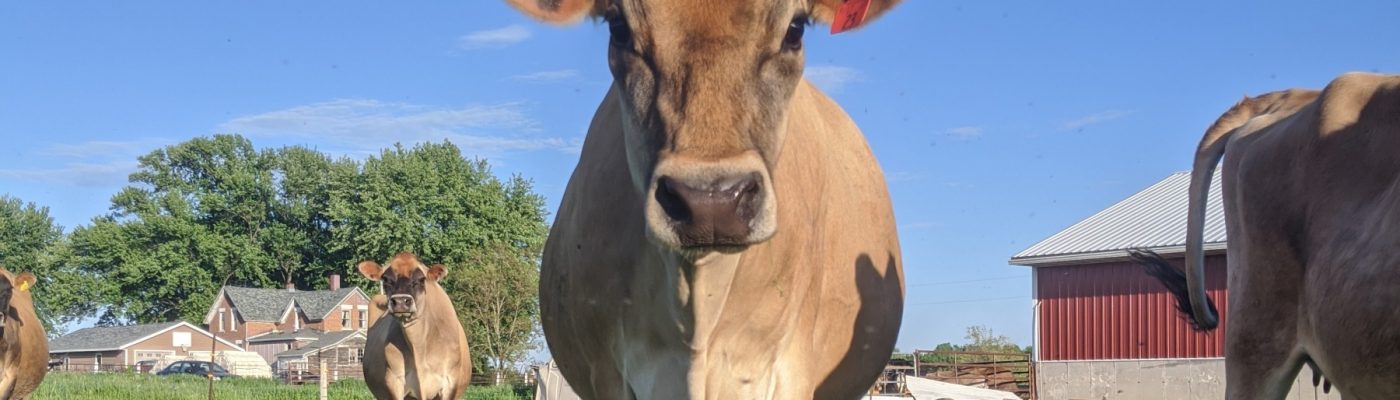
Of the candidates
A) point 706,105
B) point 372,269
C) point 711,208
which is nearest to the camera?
point 711,208

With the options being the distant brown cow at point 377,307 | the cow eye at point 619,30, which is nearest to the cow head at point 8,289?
the distant brown cow at point 377,307

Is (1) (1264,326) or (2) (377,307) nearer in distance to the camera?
(1) (1264,326)

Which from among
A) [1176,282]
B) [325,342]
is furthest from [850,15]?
[325,342]

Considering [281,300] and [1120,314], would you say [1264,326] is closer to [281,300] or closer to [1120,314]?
[1120,314]

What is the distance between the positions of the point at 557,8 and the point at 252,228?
9748cm

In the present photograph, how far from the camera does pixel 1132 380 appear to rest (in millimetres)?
31188

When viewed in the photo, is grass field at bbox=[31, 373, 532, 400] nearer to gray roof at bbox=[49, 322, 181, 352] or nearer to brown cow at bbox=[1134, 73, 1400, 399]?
brown cow at bbox=[1134, 73, 1400, 399]

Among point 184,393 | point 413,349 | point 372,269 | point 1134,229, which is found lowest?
point 184,393

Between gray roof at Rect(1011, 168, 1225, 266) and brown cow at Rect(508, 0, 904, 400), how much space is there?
990 inches

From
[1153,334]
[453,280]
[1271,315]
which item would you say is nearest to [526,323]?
[453,280]

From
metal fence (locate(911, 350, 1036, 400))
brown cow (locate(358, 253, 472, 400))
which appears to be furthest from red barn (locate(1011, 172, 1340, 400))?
brown cow (locate(358, 253, 472, 400))

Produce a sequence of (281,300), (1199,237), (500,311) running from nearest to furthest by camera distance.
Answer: (1199,237) < (500,311) < (281,300)

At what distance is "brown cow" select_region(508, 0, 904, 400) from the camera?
3.58m

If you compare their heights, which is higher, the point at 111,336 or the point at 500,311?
the point at 500,311
